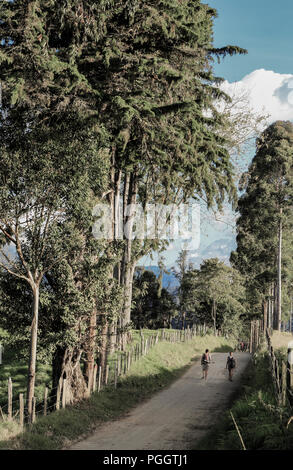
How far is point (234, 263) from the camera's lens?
171 feet

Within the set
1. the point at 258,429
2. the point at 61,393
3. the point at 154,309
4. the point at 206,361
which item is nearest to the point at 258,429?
the point at 258,429

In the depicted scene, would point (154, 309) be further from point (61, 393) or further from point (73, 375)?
point (61, 393)

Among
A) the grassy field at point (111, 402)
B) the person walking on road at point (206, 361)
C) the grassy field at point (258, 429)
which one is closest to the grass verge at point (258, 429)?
the grassy field at point (258, 429)

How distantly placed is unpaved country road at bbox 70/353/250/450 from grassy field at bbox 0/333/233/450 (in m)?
0.49

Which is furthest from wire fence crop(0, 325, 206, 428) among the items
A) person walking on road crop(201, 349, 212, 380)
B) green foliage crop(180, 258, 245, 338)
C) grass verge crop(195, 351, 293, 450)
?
green foliage crop(180, 258, 245, 338)

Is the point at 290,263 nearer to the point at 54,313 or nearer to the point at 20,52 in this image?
the point at 54,313

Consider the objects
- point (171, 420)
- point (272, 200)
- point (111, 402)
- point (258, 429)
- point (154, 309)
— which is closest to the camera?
point (258, 429)

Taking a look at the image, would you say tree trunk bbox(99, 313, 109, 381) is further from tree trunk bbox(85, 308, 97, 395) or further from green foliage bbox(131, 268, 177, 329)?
green foliage bbox(131, 268, 177, 329)

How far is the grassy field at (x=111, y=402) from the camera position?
40.2 ft

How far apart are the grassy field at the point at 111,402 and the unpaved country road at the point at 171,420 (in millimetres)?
489

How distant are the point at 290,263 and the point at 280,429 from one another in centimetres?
3791

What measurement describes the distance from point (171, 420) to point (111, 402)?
3.10 metres

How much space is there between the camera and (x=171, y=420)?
49.6 ft

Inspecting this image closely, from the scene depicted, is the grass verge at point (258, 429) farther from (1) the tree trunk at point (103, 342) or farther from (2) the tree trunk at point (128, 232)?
(2) the tree trunk at point (128, 232)
